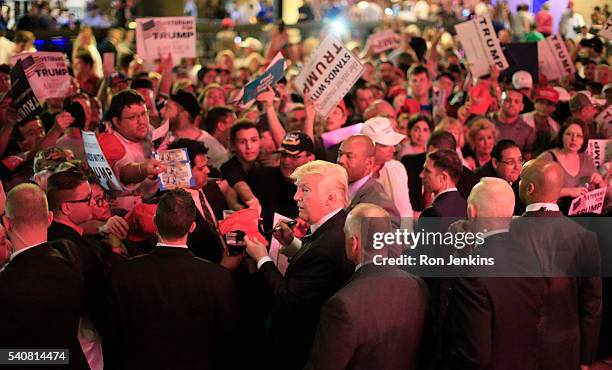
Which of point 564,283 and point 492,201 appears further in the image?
point 564,283

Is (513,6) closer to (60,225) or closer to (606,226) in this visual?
(606,226)

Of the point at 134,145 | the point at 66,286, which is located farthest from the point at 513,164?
the point at 66,286

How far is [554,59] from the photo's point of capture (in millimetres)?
12336

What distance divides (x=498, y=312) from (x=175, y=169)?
249 cm

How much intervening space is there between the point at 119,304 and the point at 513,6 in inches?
855

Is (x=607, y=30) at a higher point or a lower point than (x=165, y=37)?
higher

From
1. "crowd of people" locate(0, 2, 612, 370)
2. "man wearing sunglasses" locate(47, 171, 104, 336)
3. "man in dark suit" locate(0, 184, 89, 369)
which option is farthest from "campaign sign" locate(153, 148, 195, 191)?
"man in dark suit" locate(0, 184, 89, 369)

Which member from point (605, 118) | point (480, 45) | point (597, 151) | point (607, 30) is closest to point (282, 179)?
point (597, 151)

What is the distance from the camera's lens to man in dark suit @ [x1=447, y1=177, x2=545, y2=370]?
4680 mm

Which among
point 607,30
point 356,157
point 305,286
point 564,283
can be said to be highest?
point 607,30

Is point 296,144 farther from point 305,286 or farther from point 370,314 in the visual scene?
point 370,314

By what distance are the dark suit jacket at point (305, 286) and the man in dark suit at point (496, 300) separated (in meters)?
0.65

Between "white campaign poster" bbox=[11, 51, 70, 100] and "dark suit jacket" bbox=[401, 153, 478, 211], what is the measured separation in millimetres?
3352

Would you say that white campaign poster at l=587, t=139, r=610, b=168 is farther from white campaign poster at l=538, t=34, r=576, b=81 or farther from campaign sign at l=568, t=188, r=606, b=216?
white campaign poster at l=538, t=34, r=576, b=81
